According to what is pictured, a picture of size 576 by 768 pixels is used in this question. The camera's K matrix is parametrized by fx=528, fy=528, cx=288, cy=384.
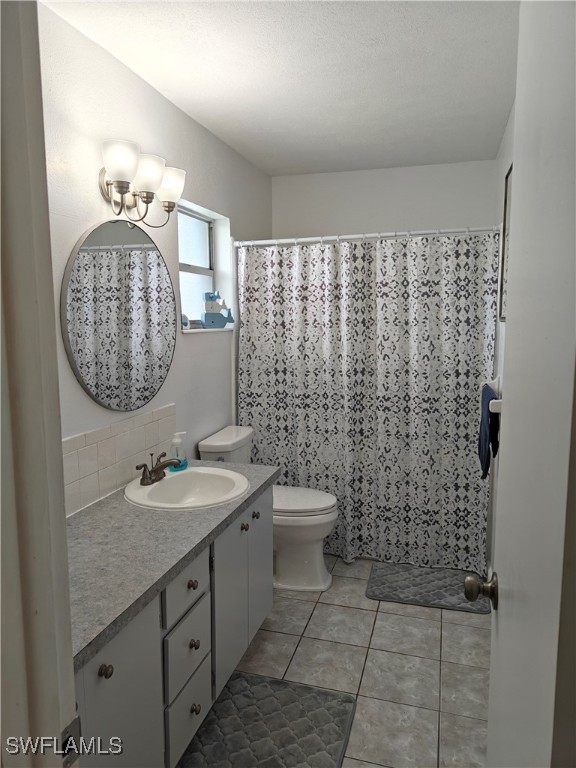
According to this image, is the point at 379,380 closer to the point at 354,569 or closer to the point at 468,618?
the point at 354,569

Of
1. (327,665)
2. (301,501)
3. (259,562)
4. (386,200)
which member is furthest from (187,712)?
(386,200)

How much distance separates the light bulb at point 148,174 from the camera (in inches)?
81.7

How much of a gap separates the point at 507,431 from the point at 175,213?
2050 millimetres

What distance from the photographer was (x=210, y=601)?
186 cm

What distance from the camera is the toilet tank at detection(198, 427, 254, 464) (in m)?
2.85

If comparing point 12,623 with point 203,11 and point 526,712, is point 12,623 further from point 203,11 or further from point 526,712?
point 203,11

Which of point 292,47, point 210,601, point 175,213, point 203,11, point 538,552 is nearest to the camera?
point 538,552

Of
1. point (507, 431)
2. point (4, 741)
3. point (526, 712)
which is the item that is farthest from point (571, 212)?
point (4, 741)

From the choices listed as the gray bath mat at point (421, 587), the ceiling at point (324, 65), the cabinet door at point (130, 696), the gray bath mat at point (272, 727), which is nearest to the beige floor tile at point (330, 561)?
the gray bath mat at point (421, 587)

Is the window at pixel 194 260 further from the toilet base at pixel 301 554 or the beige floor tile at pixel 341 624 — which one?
the beige floor tile at pixel 341 624

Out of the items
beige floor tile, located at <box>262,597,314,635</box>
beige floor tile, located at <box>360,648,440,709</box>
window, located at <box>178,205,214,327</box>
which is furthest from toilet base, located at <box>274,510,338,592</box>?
window, located at <box>178,205,214,327</box>

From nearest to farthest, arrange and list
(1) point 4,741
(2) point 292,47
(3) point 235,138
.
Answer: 1. (1) point 4,741
2. (2) point 292,47
3. (3) point 235,138

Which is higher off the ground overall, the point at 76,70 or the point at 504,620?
the point at 76,70

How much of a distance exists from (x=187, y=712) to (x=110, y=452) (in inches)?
38.0
